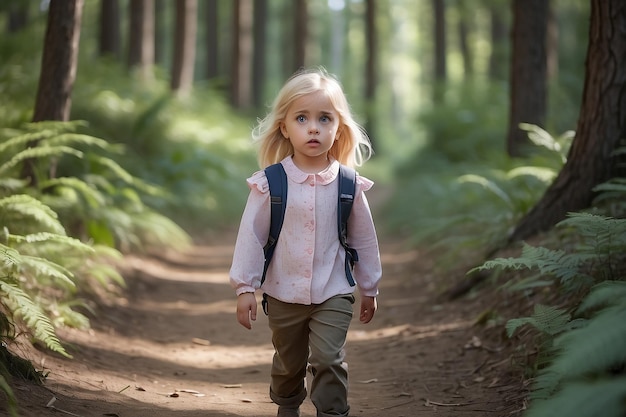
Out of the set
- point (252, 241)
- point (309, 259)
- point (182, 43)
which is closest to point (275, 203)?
point (252, 241)

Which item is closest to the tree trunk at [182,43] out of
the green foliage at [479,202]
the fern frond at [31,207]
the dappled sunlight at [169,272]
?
the green foliage at [479,202]

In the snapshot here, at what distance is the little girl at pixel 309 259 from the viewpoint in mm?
3990

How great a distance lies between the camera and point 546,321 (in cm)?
446

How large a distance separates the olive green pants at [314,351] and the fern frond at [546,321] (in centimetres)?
106

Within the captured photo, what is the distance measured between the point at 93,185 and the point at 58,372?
4.11 m

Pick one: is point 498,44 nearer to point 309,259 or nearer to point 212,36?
point 212,36

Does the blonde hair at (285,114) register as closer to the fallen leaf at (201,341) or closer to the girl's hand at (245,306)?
the girl's hand at (245,306)

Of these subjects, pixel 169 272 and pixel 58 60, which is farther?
pixel 169 272

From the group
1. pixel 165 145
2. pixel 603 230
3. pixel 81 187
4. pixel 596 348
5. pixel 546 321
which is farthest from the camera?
pixel 165 145

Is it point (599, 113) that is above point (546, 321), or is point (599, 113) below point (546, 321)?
above

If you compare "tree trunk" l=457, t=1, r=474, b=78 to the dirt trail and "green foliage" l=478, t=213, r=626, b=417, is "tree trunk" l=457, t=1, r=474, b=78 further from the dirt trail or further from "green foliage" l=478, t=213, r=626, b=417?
"green foliage" l=478, t=213, r=626, b=417

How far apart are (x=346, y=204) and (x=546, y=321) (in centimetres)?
147

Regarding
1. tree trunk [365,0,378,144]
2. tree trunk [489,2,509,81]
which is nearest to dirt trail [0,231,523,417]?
tree trunk [489,2,509,81]

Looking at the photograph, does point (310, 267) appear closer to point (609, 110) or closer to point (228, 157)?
point (609, 110)
